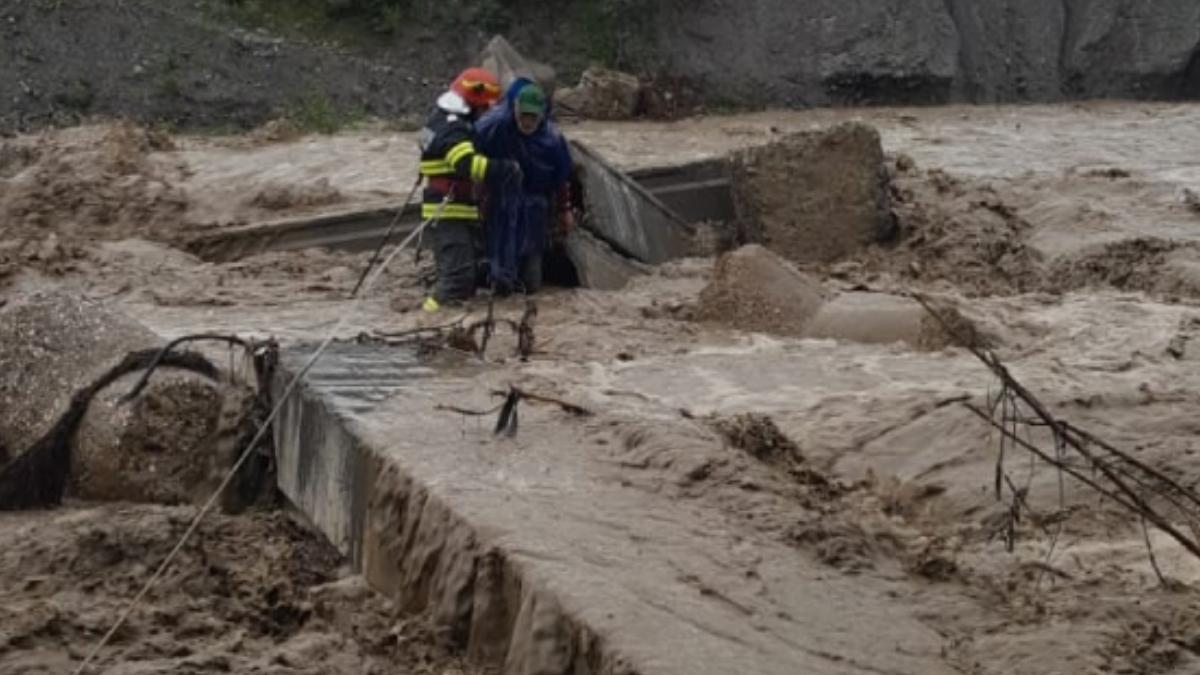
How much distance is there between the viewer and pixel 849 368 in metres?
9.99

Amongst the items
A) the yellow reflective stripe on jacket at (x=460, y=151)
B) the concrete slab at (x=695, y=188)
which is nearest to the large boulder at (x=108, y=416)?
the yellow reflective stripe on jacket at (x=460, y=151)

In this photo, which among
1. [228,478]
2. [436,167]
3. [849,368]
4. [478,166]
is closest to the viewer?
[228,478]

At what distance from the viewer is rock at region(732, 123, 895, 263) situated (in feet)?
47.2

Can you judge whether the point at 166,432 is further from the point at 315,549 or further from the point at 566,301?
the point at 566,301

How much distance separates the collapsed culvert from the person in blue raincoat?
2970mm

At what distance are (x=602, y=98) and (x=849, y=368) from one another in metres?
11.4

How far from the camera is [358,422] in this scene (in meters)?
8.35

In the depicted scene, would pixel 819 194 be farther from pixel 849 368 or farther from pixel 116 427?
pixel 116 427

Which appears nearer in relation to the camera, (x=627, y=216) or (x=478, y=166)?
(x=478, y=166)

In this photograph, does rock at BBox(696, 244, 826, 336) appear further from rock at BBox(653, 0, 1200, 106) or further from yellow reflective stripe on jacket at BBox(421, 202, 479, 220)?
rock at BBox(653, 0, 1200, 106)

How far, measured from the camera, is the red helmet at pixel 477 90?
12245 millimetres

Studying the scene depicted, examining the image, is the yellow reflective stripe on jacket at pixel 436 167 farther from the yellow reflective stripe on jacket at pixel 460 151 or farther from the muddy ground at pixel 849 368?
the muddy ground at pixel 849 368

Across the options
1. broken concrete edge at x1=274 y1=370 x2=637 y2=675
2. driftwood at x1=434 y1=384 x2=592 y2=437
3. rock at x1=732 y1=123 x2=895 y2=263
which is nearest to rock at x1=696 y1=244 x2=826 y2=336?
rock at x1=732 y1=123 x2=895 y2=263

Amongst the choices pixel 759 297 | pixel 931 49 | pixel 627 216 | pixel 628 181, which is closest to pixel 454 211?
pixel 627 216
